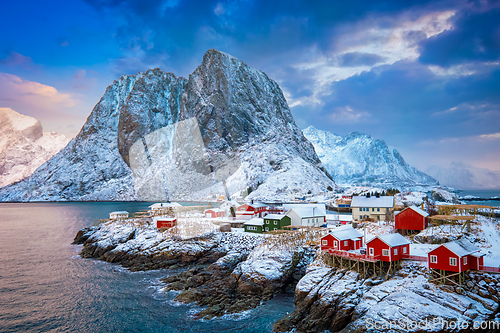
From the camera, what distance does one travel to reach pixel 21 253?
54.8 meters

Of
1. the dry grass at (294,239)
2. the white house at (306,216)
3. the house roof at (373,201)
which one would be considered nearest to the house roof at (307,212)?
the white house at (306,216)

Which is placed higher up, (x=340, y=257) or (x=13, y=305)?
(x=340, y=257)

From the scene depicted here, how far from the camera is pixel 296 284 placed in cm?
3400

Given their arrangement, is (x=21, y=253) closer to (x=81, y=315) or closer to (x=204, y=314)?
(x=81, y=315)

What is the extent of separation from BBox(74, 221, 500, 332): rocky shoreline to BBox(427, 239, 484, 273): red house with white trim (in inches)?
39.4

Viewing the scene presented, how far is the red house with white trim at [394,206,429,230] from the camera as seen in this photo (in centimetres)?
3816

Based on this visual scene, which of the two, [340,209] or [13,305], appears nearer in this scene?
[13,305]

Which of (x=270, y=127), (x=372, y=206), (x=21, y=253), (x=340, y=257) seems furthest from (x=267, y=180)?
(x=340, y=257)

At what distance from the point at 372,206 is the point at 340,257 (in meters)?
26.5

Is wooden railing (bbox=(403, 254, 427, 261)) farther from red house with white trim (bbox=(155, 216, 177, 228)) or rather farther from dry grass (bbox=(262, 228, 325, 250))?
red house with white trim (bbox=(155, 216, 177, 228))

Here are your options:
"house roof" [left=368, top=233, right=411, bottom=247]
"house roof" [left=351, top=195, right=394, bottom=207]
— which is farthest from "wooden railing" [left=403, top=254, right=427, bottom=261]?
"house roof" [left=351, top=195, right=394, bottom=207]

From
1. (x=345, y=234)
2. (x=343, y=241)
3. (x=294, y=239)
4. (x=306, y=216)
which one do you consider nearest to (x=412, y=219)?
(x=345, y=234)

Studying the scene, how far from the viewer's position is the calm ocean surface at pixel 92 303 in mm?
26062

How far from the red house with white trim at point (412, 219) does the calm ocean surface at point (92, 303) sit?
19448mm
